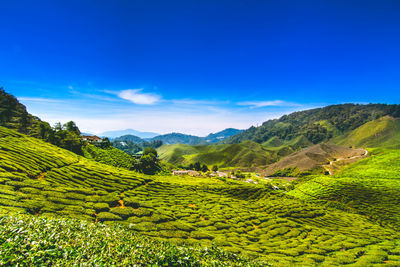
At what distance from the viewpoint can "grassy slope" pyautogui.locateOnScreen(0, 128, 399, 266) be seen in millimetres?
26516

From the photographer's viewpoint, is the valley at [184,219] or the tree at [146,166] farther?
the tree at [146,166]

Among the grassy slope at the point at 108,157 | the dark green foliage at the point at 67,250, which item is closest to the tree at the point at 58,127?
the grassy slope at the point at 108,157

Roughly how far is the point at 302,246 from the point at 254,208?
2543 cm

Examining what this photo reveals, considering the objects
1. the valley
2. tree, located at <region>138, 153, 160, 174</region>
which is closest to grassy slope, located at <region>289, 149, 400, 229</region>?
the valley

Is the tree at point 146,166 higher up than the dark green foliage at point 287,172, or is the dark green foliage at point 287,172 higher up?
the tree at point 146,166

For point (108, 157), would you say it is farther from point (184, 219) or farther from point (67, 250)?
point (67, 250)

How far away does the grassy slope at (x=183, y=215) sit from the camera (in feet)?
87.0

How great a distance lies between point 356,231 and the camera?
44469 millimetres

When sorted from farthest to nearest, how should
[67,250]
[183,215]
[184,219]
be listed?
1. [183,215]
2. [184,219]
3. [67,250]

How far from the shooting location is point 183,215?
38.2 m

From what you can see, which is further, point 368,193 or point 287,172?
point 287,172

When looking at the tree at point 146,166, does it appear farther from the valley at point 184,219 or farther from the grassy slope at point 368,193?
the grassy slope at point 368,193

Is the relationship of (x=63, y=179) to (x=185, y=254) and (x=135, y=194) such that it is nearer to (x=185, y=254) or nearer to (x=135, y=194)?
(x=135, y=194)

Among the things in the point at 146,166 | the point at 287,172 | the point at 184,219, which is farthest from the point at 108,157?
the point at 287,172
